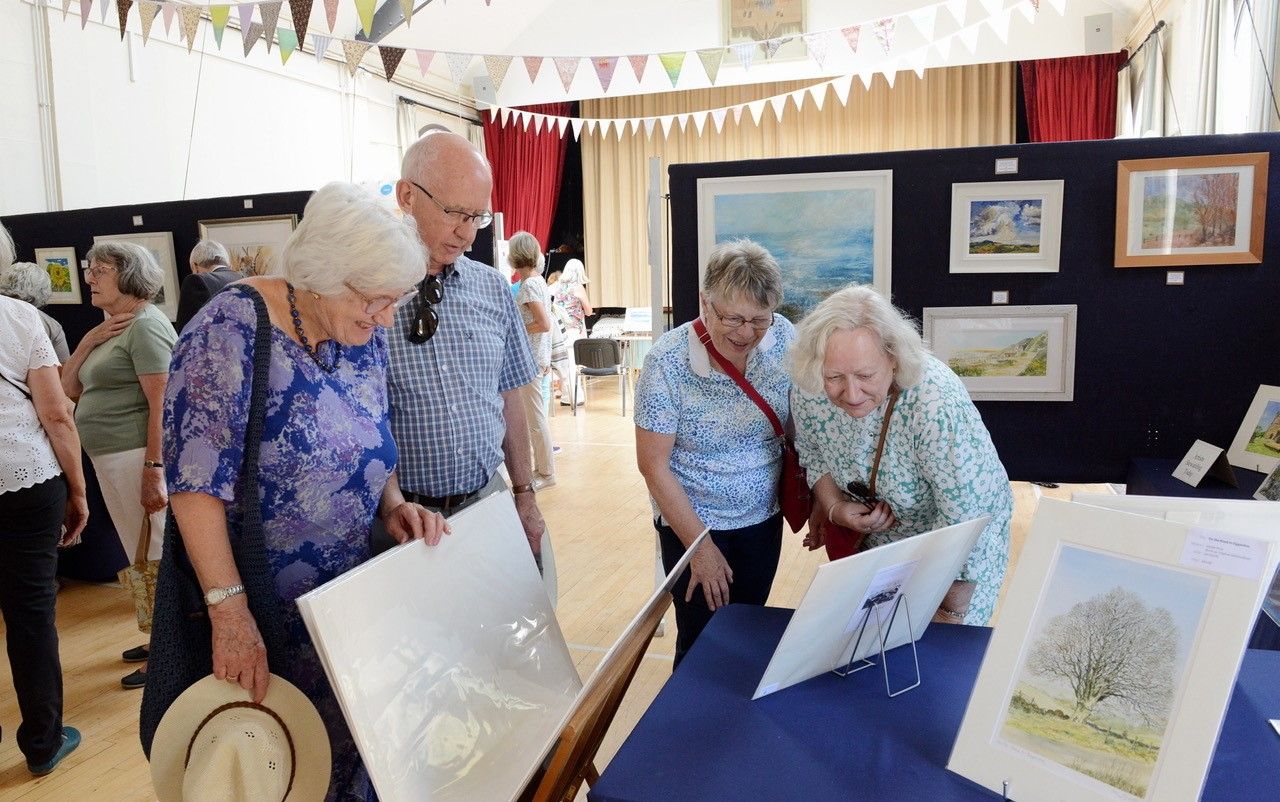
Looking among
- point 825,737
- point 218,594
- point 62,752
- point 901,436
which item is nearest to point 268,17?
point 62,752

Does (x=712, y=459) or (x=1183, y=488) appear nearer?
(x=712, y=459)

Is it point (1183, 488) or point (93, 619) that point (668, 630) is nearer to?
point (1183, 488)

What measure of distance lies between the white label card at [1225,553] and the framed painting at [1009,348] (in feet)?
6.91

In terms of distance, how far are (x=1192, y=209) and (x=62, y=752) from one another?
4021 mm

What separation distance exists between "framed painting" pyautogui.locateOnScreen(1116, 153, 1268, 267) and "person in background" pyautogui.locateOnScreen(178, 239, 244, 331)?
312 centimetres

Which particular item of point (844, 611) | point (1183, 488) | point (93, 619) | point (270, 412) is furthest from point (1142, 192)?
point (93, 619)

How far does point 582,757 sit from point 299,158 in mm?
7159

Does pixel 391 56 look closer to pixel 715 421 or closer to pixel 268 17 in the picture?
pixel 268 17

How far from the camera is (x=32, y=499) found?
2.36 metres

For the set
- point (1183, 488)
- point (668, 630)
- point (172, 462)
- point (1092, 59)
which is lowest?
point (668, 630)

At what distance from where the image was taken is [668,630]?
12.0ft

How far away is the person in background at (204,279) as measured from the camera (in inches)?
129

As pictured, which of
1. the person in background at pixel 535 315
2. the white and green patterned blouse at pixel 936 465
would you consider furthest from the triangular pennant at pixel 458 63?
the white and green patterned blouse at pixel 936 465

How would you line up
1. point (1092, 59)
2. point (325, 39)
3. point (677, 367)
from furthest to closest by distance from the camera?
point (1092, 59) → point (325, 39) → point (677, 367)
